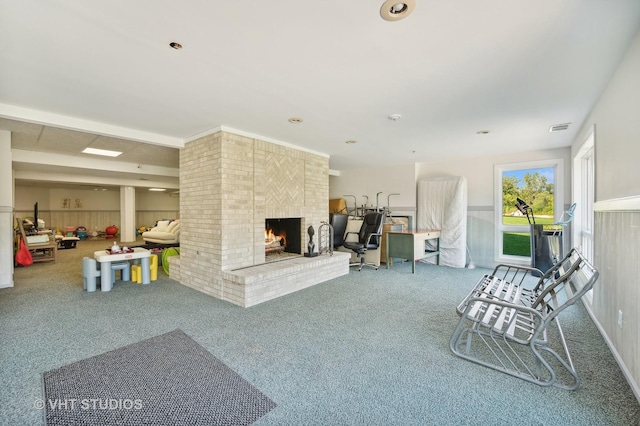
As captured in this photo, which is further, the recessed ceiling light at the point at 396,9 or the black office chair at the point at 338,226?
the black office chair at the point at 338,226

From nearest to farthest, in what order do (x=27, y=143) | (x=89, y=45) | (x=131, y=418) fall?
(x=131, y=418)
(x=89, y=45)
(x=27, y=143)

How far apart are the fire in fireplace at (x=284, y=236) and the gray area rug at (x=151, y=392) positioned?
3.12m

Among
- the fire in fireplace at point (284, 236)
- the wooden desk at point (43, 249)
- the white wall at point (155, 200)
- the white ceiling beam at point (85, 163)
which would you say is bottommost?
the wooden desk at point (43, 249)

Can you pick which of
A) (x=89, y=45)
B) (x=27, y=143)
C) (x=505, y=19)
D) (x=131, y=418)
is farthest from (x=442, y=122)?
(x=27, y=143)

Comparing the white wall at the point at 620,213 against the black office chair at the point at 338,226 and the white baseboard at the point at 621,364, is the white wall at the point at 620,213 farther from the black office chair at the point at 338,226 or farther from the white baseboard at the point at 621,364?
the black office chair at the point at 338,226

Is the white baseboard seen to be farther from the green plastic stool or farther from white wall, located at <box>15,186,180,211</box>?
white wall, located at <box>15,186,180,211</box>

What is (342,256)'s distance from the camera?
17.0 feet

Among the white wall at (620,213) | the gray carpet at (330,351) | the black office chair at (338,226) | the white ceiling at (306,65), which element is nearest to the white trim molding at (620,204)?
the white wall at (620,213)

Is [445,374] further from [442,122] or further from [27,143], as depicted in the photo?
[27,143]

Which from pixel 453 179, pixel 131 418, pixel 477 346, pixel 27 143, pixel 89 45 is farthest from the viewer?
pixel 453 179

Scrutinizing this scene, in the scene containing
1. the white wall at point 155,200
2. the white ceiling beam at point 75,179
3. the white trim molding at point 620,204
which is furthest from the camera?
the white wall at point 155,200

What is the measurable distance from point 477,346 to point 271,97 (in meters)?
3.10

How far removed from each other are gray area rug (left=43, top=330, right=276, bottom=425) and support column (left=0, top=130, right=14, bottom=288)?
3.55m

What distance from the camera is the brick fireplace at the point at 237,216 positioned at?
393 centimetres
